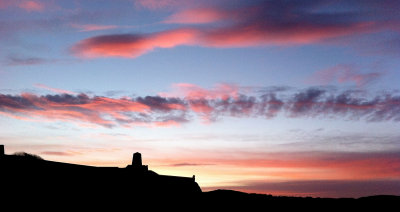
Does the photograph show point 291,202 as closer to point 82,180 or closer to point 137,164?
point 137,164

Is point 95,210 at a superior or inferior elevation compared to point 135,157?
inferior

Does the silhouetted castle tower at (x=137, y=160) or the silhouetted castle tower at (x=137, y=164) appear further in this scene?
the silhouetted castle tower at (x=137, y=160)

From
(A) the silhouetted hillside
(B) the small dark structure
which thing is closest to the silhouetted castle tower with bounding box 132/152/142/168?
(B) the small dark structure

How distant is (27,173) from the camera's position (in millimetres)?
34969

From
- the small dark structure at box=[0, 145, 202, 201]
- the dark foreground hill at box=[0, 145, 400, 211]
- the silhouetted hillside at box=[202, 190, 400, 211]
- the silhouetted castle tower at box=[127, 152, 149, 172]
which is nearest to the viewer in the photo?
the dark foreground hill at box=[0, 145, 400, 211]

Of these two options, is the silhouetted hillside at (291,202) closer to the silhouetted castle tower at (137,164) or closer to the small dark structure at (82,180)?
the silhouetted castle tower at (137,164)

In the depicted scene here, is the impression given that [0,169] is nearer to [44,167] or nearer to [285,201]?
[44,167]

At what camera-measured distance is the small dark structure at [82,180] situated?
34375 millimetres

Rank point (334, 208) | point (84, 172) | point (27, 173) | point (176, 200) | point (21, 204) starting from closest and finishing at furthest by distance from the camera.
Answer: point (21, 204) < point (27, 173) < point (84, 172) < point (176, 200) < point (334, 208)

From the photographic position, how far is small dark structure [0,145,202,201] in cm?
3438

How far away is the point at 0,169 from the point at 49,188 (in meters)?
4.25

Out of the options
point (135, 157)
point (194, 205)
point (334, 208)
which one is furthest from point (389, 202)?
point (135, 157)

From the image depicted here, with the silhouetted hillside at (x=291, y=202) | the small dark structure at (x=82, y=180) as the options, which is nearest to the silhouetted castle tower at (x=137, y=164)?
the small dark structure at (x=82, y=180)

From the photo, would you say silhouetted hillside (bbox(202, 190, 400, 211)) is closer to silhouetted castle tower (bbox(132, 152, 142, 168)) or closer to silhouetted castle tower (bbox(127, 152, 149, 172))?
silhouetted castle tower (bbox(127, 152, 149, 172))
